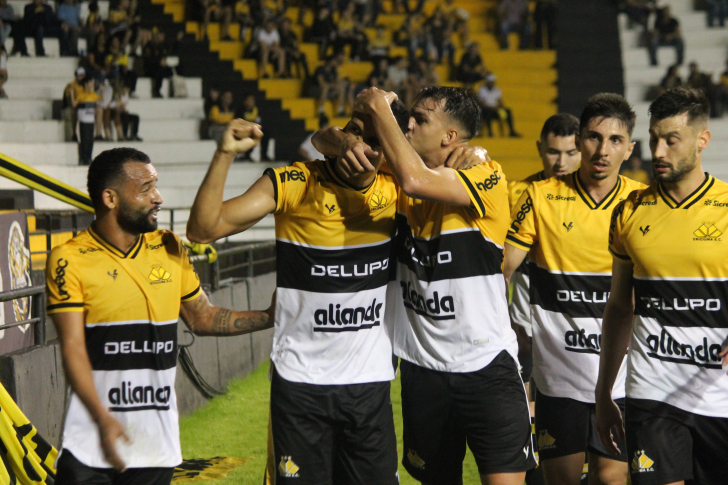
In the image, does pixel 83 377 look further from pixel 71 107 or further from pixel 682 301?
pixel 71 107

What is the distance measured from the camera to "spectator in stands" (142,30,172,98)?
58.4ft

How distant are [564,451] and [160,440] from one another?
2255 millimetres

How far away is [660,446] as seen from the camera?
11.4 feet

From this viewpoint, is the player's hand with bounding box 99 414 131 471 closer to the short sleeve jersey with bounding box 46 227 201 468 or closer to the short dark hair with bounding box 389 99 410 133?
the short sleeve jersey with bounding box 46 227 201 468

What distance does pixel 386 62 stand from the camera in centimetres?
2044

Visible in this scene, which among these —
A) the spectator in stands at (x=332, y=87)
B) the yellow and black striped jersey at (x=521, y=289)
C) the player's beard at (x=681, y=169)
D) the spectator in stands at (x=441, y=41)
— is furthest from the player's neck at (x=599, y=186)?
the spectator in stands at (x=441, y=41)

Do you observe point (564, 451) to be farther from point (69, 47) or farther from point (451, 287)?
point (69, 47)

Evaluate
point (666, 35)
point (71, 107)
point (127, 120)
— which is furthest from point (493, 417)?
point (666, 35)

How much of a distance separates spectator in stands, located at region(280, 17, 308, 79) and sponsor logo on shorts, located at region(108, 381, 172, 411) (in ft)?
58.1

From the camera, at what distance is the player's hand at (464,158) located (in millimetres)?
3771

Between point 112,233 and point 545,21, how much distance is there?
21.0 metres

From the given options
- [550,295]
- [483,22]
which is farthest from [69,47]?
[550,295]

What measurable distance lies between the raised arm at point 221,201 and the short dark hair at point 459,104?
3.14 feet

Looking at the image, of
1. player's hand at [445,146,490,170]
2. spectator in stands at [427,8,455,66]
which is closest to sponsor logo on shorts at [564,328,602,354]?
player's hand at [445,146,490,170]
